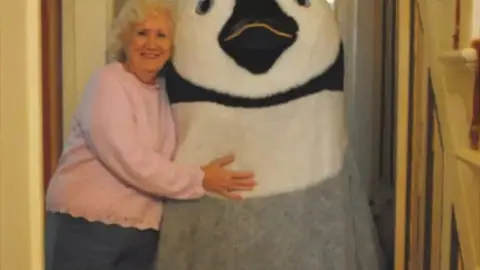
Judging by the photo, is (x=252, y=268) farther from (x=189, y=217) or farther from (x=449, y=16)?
(x=449, y=16)

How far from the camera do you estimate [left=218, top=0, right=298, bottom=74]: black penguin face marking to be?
1.87 metres

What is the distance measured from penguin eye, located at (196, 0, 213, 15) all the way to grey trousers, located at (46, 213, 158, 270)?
575 millimetres

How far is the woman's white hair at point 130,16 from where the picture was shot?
1930 millimetres

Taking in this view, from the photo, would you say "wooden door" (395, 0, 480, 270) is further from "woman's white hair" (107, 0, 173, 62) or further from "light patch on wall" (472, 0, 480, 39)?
"woman's white hair" (107, 0, 173, 62)

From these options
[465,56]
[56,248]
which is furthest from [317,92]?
[56,248]

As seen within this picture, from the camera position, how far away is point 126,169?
71.2 inches

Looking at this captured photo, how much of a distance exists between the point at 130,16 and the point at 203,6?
20cm

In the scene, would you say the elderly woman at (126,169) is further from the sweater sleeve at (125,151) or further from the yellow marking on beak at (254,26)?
the yellow marking on beak at (254,26)

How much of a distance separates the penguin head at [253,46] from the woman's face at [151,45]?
0.15 feet

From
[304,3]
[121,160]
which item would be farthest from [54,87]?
[304,3]

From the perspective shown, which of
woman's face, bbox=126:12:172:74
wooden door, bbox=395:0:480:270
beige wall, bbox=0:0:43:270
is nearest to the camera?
beige wall, bbox=0:0:43:270

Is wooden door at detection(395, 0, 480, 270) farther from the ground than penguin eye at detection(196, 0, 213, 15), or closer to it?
closer to it

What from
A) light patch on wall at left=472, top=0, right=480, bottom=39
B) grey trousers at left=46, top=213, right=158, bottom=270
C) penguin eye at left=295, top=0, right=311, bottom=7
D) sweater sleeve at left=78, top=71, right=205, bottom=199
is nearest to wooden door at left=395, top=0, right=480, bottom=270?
light patch on wall at left=472, top=0, right=480, bottom=39

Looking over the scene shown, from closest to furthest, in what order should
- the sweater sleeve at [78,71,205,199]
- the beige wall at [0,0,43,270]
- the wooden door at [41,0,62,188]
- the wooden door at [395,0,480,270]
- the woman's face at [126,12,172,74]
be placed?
the beige wall at [0,0,43,270] < the wooden door at [395,0,480,270] < the sweater sleeve at [78,71,205,199] < the woman's face at [126,12,172,74] < the wooden door at [41,0,62,188]
